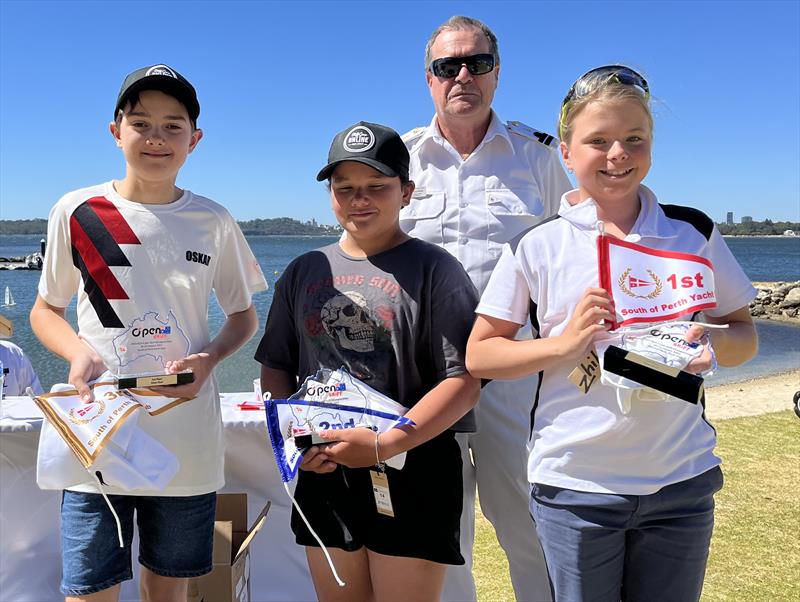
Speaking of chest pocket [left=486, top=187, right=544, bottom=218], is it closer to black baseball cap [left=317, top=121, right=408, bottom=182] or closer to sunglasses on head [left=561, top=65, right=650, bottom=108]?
black baseball cap [left=317, top=121, right=408, bottom=182]

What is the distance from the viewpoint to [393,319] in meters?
1.99

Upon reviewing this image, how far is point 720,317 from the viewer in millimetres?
1850

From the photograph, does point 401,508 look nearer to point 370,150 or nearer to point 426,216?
point 370,150

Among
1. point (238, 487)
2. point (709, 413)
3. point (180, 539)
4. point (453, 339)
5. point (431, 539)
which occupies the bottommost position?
point (709, 413)

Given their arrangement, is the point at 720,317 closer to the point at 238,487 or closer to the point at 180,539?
the point at 180,539

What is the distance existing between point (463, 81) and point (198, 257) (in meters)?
1.24

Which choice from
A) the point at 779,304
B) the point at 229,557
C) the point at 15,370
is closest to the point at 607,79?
the point at 229,557

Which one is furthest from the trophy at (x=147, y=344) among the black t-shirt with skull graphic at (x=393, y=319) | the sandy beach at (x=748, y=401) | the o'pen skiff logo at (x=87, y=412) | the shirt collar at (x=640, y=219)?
the sandy beach at (x=748, y=401)

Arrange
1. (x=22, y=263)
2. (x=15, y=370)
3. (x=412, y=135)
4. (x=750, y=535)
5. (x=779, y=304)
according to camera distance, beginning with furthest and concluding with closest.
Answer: (x=22, y=263)
(x=779, y=304)
(x=750, y=535)
(x=15, y=370)
(x=412, y=135)

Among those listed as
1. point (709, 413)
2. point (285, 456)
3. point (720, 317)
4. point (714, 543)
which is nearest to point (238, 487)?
point (285, 456)

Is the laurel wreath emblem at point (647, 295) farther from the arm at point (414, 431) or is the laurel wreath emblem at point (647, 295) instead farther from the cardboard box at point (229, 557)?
the cardboard box at point (229, 557)

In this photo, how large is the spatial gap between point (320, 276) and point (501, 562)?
271 centimetres

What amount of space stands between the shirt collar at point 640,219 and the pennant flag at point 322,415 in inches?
A: 28.1

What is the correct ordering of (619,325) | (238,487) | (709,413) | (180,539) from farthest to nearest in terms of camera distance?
(709,413)
(238,487)
(180,539)
(619,325)
